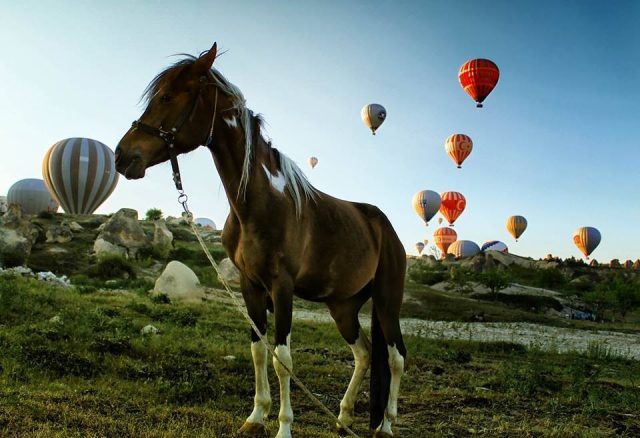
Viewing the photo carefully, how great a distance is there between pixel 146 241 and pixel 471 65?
94.2ft

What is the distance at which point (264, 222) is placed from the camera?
471 cm

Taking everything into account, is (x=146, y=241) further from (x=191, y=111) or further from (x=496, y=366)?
(x=191, y=111)

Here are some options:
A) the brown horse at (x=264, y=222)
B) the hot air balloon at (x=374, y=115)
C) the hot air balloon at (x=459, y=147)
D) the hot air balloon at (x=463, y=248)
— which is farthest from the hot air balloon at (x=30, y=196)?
the brown horse at (x=264, y=222)

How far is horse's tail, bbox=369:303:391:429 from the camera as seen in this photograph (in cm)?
577

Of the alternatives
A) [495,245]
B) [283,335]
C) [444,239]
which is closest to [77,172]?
[283,335]

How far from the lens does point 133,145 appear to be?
14.2 feet

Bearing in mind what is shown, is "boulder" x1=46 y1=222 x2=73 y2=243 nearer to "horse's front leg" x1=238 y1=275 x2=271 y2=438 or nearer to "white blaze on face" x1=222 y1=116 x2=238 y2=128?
"horse's front leg" x1=238 y1=275 x2=271 y2=438

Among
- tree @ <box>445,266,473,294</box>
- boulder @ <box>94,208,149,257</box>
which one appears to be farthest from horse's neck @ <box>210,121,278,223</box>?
tree @ <box>445,266,473,294</box>

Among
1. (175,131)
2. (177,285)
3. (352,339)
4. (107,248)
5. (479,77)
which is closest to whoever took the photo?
(175,131)

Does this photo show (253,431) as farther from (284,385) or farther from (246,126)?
(246,126)

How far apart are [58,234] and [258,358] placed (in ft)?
122

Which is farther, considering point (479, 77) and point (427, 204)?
point (427, 204)

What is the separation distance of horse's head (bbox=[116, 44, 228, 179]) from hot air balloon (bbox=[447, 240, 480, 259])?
94500mm

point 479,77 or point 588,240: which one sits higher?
point 479,77
